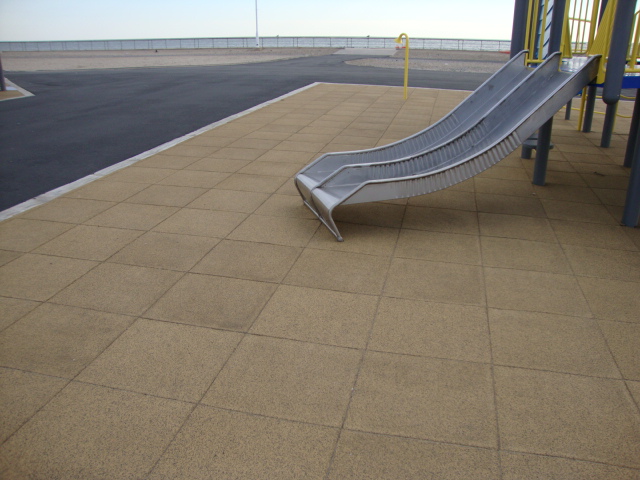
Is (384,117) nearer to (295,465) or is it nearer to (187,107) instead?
(187,107)

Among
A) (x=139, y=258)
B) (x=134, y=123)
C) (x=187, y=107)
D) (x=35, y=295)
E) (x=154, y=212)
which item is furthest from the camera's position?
(x=187, y=107)

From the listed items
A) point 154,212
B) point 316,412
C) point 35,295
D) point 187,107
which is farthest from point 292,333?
point 187,107

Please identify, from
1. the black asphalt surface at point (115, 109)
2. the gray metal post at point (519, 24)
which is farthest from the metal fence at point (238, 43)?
the gray metal post at point (519, 24)

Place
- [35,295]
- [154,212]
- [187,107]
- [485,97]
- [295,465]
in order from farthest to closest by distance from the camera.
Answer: [187,107] < [485,97] < [154,212] < [35,295] < [295,465]

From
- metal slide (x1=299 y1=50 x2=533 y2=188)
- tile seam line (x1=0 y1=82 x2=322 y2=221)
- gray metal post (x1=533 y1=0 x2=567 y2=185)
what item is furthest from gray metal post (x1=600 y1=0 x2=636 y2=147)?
tile seam line (x1=0 y1=82 x2=322 y2=221)

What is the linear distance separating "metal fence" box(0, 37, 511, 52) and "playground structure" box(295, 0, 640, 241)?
4558 centimetres

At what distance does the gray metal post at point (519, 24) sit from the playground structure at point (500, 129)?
2 centimetres

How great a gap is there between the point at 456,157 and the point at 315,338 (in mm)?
3237

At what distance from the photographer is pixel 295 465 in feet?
9.12

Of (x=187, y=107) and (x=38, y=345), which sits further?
(x=187, y=107)

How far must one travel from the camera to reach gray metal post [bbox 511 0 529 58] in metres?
7.96

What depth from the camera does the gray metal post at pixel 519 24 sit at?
26.1 feet

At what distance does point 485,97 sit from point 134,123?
23.6ft

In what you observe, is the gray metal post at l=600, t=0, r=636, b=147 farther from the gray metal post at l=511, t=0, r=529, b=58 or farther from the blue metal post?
the gray metal post at l=511, t=0, r=529, b=58
